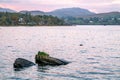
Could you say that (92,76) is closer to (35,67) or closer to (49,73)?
(49,73)

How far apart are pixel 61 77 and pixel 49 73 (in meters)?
3.06

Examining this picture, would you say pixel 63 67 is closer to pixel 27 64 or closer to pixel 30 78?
pixel 27 64

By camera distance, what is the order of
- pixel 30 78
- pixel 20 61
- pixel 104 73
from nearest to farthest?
pixel 30 78
pixel 104 73
pixel 20 61

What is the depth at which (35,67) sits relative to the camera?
1524 inches

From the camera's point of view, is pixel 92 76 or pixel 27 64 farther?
pixel 27 64

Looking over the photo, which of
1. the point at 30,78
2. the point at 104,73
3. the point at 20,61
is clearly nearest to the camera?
the point at 30,78

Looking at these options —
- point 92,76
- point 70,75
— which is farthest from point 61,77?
point 92,76

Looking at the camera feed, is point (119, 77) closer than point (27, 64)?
Yes

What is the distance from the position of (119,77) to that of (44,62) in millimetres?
12230

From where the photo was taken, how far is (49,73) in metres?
35.1

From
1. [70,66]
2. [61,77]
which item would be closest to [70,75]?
[61,77]

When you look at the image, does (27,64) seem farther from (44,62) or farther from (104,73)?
(104,73)

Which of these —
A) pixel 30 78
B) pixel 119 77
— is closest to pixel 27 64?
pixel 30 78

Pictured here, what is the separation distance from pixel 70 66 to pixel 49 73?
5.70 meters
